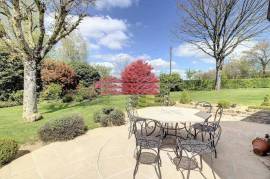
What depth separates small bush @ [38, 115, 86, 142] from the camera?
16.4 feet

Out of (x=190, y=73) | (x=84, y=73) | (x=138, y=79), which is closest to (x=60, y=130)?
(x=138, y=79)

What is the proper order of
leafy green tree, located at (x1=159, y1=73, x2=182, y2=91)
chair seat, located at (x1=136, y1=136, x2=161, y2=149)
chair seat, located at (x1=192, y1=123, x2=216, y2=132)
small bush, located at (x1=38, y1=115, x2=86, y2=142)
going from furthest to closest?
leafy green tree, located at (x1=159, y1=73, x2=182, y2=91), small bush, located at (x1=38, y1=115, x2=86, y2=142), chair seat, located at (x1=192, y1=123, x2=216, y2=132), chair seat, located at (x1=136, y1=136, x2=161, y2=149)

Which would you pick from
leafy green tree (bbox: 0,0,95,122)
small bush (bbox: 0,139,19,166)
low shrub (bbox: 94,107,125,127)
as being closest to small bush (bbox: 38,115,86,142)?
small bush (bbox: 0,139,19,166)

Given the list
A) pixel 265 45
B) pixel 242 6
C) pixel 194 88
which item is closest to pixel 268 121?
pixel 242 6

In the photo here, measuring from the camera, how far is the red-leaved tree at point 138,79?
14977 mm

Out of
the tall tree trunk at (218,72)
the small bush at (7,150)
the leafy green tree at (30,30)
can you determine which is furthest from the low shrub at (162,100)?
the tall tree trunk at (218,72)

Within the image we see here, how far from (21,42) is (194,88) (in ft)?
57.3

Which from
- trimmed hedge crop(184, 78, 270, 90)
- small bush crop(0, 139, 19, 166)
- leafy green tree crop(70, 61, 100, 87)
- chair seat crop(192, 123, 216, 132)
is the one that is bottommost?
small bush crop(0, 139, 19, 166)

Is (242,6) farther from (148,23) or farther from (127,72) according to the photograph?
(127,72)

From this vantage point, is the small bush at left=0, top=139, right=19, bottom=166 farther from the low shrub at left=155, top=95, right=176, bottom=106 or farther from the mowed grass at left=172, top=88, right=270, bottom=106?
the mowed grass at left=172, top=88, right=270, bottom=106

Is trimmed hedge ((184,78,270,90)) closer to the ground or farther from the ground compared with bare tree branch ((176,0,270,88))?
closer to the ground

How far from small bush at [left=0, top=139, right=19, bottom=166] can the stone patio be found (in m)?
0.12

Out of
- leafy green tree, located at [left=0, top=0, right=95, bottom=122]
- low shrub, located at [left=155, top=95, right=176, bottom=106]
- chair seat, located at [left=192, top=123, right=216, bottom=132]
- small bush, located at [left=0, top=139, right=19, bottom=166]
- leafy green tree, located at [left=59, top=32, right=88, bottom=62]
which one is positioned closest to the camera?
small bush, located at [left=0, top=139, right=19, bottom=166]

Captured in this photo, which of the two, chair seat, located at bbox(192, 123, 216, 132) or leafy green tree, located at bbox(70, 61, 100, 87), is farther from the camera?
leafy green tree, located at bbox(70, 61, 100, 87)
